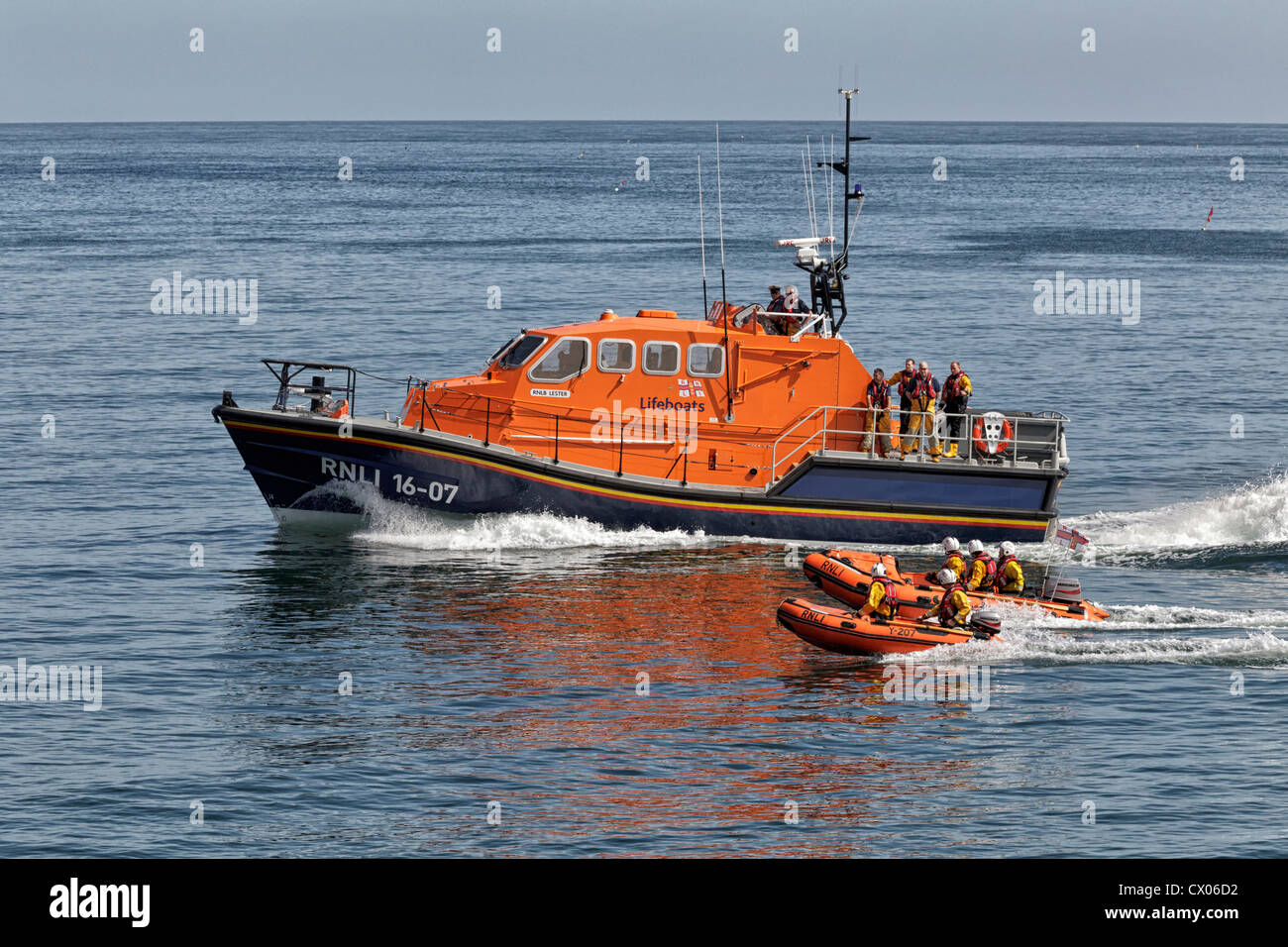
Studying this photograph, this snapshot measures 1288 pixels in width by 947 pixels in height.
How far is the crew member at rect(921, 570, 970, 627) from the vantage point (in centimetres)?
1900

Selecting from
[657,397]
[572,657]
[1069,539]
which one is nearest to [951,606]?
[572,657]

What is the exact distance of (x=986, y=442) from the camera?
2281 cm

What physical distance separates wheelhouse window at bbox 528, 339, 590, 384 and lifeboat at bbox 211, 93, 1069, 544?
0.02 metres

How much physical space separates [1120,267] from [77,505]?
4961 cm

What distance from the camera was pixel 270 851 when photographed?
13648mm

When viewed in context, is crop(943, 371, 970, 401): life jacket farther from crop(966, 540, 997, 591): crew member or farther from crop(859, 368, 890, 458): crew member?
crop(966, 540, 997, 591): crew member

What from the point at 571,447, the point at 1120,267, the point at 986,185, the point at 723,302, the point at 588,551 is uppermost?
the point at 986,185

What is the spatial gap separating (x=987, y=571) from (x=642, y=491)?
5366mm

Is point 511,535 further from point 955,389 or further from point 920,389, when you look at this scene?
point 955,389

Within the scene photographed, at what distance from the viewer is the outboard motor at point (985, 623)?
61.7 ft

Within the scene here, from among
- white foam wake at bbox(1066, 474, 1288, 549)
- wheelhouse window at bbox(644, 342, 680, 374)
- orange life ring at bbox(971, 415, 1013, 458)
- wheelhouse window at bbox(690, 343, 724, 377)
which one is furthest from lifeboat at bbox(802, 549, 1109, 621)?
white foam wake at bbox(1066, 474, 1288, 549)

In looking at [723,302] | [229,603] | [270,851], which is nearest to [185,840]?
[270,851]
